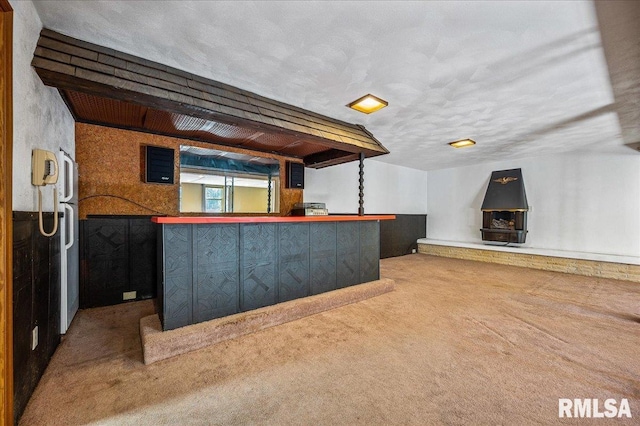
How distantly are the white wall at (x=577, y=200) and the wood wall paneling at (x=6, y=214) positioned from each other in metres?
8.64

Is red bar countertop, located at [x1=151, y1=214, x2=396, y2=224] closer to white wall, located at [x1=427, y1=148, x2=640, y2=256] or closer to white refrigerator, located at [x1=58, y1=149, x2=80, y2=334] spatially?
white refrigerator, located at [x1=58, y1=149, x2=80, y2=334]

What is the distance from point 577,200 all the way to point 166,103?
819 centimetres

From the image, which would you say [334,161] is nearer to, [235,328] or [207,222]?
[207,222]

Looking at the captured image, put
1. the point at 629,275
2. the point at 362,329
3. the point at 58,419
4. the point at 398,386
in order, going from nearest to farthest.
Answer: the point at 58,419 < the point at 398,386 < the point at 362,329 < the point at 629,275

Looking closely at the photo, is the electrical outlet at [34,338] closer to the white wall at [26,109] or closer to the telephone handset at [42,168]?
the white wall at [26,109]

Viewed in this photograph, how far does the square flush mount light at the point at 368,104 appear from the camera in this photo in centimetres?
324

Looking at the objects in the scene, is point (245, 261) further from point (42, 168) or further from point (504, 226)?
point (504, 226)

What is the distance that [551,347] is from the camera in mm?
2441

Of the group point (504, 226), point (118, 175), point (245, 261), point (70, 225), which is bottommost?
point (245, 261)

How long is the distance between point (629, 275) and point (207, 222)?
24.3ft

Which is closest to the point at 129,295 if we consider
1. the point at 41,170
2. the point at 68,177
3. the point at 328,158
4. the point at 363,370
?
the point at 68,177

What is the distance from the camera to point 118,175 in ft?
11.5

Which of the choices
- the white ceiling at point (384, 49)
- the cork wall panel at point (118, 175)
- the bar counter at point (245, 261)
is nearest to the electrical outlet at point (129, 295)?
the cork wall panel at point (118, 175)

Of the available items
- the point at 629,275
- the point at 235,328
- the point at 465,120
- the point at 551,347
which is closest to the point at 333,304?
the point at 235,328
